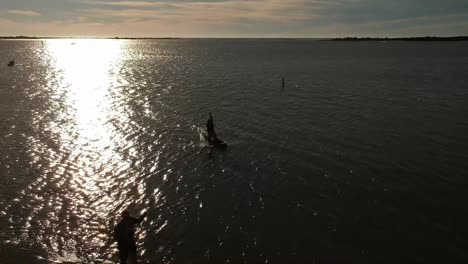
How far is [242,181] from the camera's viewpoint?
25.4 metres

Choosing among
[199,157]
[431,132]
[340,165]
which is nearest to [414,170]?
[340,165]

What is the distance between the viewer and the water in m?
18.2

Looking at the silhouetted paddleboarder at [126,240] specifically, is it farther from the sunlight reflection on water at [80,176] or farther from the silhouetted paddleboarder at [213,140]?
the silhouetted paddleboarder at [213,140]

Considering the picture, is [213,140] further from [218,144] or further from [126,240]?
[126,240]

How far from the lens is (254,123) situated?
39938 mm

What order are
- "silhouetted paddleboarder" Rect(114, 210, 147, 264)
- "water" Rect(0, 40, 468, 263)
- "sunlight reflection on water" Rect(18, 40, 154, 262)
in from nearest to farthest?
"silhouetted paddleboarder" Rect(114, 210, 147, 264)
"water" Rect(0, 40, 468, 263)
"sunlight reflection on water" Rect(18, 40, 154, 262)

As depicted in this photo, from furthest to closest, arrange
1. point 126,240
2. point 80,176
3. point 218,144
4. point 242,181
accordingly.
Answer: point 218,144
point 80,176
point 242,181
point 126,240

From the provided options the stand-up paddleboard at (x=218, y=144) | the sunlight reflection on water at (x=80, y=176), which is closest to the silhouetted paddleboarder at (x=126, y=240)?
the sunlight reflection on water at (x=80, y=176)

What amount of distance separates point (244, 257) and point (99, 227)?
761 cm

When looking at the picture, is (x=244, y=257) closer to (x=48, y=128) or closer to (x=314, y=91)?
(x=48, y=128)

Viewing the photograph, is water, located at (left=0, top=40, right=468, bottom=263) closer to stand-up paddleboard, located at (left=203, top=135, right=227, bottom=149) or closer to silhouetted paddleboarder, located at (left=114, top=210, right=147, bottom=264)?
stand-up paddleboard, located at (left=203, top=135, right=227, bottom=149)

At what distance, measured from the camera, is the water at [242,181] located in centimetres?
1825

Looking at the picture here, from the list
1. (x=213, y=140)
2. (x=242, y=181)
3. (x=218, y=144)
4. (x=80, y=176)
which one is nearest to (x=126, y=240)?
(x=242, y=181)

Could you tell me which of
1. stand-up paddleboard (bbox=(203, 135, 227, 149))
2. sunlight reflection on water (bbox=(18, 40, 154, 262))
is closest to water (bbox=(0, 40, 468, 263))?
sunlight reflection on water (bbox=(18, 40, 154, 262))
